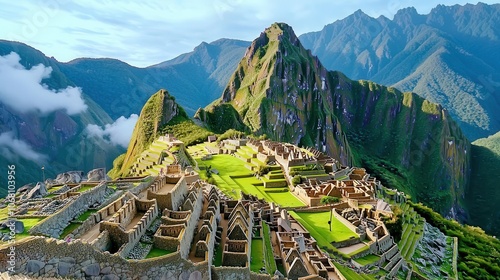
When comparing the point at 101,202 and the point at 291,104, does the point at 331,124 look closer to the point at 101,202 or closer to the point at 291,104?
the point at 291,104

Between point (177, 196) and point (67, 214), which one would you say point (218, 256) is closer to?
point (177, 196)

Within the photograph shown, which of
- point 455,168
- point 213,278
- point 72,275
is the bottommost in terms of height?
point 455,168

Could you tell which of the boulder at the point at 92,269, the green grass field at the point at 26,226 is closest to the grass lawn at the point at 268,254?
the boulder at the point at 92,269

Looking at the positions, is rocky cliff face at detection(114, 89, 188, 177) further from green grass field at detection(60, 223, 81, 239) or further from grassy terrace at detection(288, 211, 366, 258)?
green grass field at detection(60, 223, 81, 239)

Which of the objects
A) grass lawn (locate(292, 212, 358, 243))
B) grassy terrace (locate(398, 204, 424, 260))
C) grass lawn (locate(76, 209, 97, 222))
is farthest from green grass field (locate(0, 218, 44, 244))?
grassy terrace (locate(398, 204, 424, 260))

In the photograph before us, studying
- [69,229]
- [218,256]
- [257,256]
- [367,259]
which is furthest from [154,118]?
[69,229]

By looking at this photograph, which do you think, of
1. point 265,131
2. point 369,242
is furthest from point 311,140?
point 369,242
